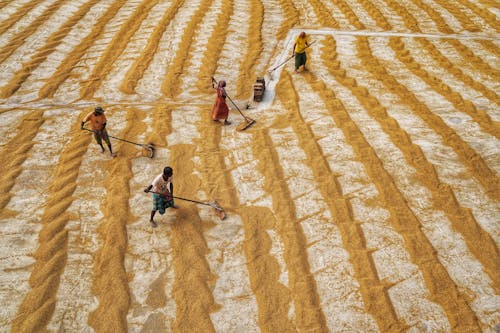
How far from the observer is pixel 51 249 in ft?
16.3

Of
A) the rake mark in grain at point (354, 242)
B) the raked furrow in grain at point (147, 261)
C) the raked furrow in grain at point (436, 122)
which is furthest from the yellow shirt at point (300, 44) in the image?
the raked furrow in grain at point (147, 261)

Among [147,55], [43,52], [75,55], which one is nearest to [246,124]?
[147,55]

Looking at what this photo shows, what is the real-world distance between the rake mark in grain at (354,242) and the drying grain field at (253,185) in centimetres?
2

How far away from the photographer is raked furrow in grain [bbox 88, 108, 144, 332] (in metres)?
4.26

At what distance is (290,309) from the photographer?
172 inches

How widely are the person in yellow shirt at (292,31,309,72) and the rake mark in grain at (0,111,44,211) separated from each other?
20.1 feet

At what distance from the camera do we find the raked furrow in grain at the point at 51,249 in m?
4.23

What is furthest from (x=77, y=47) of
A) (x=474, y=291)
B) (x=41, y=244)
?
(x=474, y=291)

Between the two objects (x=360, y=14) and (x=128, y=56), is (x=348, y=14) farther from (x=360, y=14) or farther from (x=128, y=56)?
(x=128, y=56)

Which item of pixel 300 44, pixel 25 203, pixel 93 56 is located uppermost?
pixel 300 44

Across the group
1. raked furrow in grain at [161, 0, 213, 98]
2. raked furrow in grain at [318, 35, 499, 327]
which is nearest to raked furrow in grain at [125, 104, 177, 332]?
raked furrow in grain at [161, 0, 213, 98]

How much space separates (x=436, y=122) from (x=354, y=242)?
390cm

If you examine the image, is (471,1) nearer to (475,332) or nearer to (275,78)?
(275,78)

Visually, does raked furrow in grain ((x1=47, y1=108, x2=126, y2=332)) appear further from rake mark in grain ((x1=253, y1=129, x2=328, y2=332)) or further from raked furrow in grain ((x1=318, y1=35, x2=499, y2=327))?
raked furrow in grain ((x1=318, y1=35, x2=499, y2=327))
